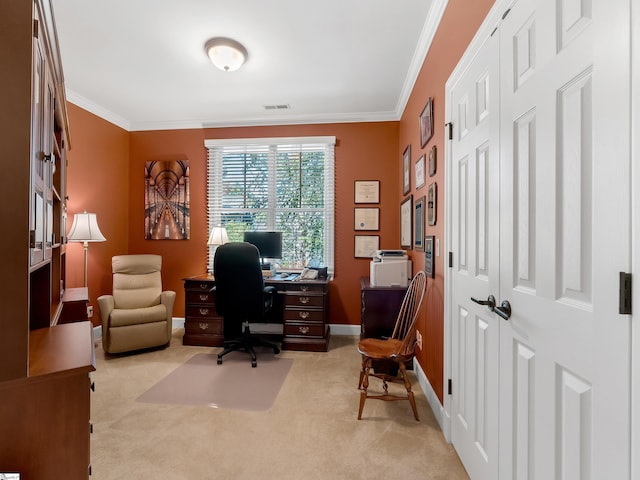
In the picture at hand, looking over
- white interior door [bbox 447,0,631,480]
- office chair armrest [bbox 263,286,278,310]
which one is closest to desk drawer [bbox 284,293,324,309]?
office chair armrest [bbox 263,286,278,310]

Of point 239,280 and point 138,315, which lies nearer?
point 239,280

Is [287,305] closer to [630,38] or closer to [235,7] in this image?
[235,7]

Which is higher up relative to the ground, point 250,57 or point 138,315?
point 250,57

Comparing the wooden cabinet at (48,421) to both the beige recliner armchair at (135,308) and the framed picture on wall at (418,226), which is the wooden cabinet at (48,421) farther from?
the framed picture on wall at (418,226)

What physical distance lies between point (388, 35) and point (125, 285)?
363 cm

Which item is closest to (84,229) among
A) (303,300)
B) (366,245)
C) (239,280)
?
(239,280)

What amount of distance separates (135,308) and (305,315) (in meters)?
1.89

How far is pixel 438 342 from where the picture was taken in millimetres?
2182

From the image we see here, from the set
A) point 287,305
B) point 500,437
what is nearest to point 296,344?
point 287,305

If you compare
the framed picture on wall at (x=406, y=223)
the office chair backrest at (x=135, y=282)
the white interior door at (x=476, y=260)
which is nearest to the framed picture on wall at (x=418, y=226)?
the framed picture on wall at (x=406, y=223)

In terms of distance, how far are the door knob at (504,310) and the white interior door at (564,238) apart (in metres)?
0.02

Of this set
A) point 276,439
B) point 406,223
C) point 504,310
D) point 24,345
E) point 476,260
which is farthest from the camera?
point 406,223

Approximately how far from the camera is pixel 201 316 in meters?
3.63

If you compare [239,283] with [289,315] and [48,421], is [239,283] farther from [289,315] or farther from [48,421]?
[48,421]
